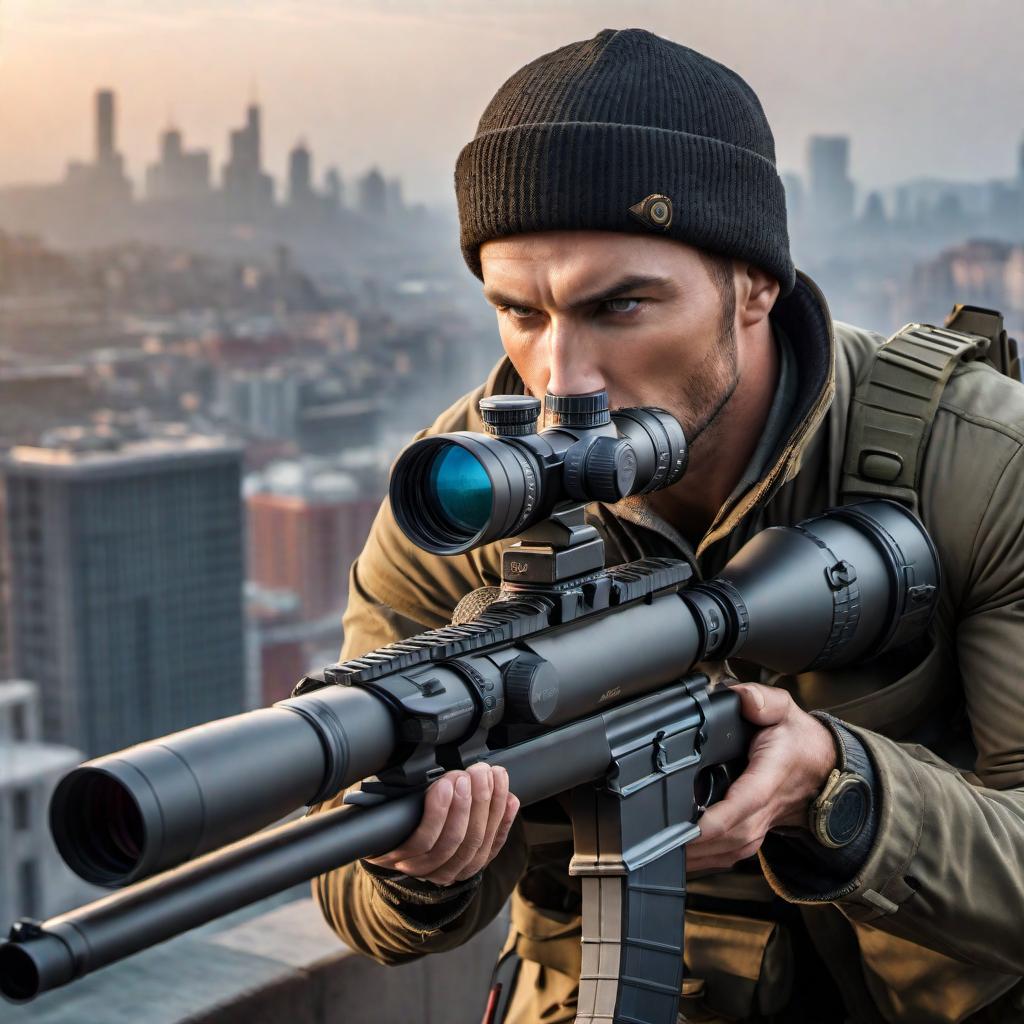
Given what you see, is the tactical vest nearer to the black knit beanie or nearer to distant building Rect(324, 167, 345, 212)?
the black knit beanie

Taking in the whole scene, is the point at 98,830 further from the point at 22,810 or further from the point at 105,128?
the point at 105,128

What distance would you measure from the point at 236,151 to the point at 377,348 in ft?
31.1

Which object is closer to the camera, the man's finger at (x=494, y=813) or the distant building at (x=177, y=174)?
the man's finger at (x=494, y=813)

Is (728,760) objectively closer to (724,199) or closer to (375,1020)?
(724,199)

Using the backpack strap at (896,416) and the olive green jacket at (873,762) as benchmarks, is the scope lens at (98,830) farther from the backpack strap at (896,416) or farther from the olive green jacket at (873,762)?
the backpack strap at (896,416)

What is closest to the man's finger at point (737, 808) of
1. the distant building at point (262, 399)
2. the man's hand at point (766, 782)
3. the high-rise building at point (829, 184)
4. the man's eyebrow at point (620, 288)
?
the man's hand at point (766, 782)

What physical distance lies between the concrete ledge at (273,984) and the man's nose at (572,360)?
1.10m

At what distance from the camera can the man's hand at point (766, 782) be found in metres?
1.72

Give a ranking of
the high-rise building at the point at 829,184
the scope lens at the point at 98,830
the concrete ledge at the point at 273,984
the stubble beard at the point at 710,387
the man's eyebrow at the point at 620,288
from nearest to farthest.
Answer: the scope lens at the point at 98,830 → the man's eyebrow at the point at 620,288 → the stubble beard at the point at 710,387 → the concrete ledge at the point at 273,984 → the high-rise building at the point at 829,184

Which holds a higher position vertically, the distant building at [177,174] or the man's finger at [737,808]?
the man's finger at [737,808]

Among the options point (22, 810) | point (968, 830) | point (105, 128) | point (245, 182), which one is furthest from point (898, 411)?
point (105, 128)

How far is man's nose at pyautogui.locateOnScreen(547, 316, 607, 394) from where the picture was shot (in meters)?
1.84

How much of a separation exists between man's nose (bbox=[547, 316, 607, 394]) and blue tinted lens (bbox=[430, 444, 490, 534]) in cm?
34

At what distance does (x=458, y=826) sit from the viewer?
139cm
